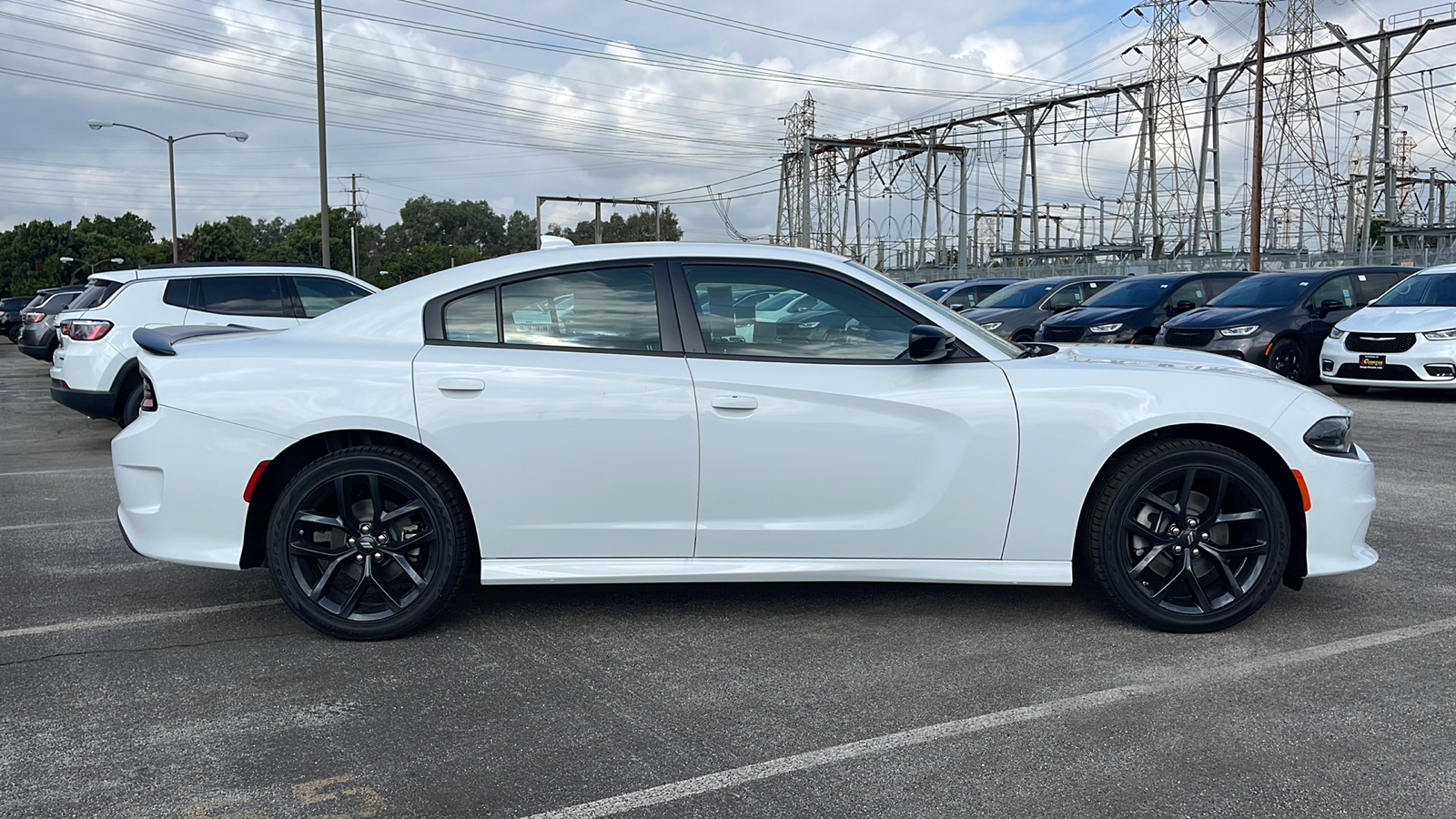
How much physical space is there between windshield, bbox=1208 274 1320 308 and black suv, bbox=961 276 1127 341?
391 centimetres

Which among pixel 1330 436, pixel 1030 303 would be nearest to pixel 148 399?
pixel 1330 436

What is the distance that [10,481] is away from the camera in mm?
8305

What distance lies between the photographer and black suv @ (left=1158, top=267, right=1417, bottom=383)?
1400 cm

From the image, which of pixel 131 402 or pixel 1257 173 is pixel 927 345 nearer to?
pixel 131 402

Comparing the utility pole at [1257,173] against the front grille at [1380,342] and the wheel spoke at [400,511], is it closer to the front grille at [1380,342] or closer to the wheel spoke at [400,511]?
the front grille at [1380,342]

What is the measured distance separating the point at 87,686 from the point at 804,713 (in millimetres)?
2397

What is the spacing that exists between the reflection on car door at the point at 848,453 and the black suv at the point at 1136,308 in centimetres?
1325

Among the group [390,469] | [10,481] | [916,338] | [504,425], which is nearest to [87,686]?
[390,469]

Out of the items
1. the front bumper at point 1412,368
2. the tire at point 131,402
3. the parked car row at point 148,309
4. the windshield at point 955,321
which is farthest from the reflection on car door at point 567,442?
the front bumper at point 1412,368

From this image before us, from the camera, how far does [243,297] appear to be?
10633mm

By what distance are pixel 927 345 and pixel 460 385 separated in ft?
5.57

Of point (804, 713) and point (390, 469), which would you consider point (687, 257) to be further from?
point (804, 713)

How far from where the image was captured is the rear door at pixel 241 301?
34.1 ft

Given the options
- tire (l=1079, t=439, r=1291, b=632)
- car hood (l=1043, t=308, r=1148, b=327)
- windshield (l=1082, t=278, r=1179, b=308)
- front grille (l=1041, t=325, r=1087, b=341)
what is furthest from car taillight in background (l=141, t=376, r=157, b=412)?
windshield (l=1082, t=278, r=1179, b=308)
